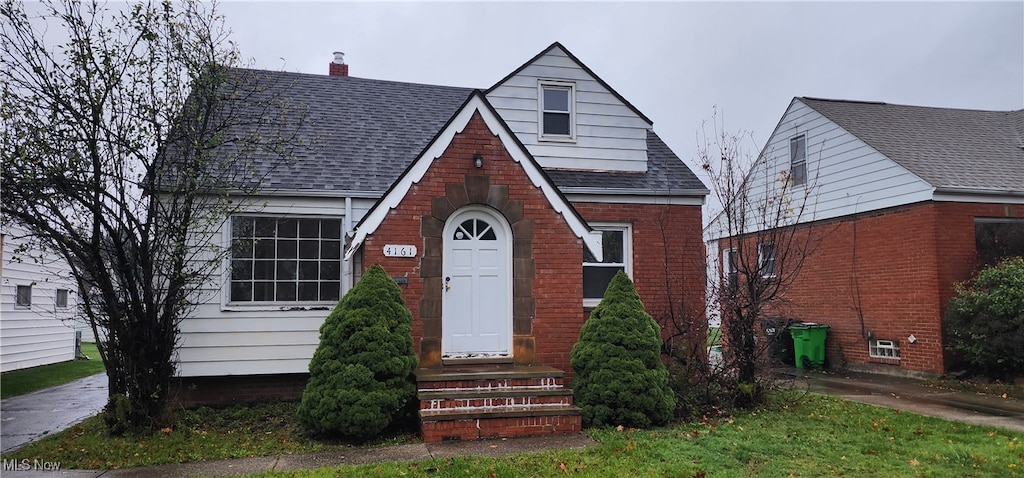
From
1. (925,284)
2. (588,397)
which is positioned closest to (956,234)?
(925,284)

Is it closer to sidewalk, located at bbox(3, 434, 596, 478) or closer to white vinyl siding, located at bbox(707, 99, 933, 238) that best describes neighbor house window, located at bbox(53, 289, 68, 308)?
sidewalk, located at bbox(3, 434, 596, 478)

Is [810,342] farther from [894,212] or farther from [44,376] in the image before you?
[44,376]

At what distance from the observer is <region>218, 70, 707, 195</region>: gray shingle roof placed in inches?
425

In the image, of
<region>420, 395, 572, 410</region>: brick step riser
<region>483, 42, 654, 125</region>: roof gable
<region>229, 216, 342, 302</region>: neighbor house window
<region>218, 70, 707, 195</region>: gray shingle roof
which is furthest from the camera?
<region>483, 42, 654, 125</region>: roof gable

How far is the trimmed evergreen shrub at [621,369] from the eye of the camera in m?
8.11

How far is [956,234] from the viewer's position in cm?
1294

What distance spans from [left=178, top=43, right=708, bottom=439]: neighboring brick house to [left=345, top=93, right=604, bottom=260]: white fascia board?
0.07 feet

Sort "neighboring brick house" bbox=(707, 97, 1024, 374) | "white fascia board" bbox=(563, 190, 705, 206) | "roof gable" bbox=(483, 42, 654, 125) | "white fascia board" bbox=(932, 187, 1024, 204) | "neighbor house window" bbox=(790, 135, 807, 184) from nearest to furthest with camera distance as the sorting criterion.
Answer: "white fascia board" bbox=(563, 190, 705, 206) < "roof gable" bbox=(483, 42, 654, 125) < "white fascia board" bbox=(932, 187, 1024, 204) < "neighboring brick house" bbox=(707, 97, 1024, 374) < "neighbor house window" bbox=(790, 135, 807, 184)

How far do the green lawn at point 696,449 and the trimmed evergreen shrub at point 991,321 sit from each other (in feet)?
12.8

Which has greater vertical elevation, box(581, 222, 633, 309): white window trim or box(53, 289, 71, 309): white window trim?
box(581, 222, 633, 309): white window trim

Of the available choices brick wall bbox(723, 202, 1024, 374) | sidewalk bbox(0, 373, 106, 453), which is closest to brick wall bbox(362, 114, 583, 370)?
sidewalk bbox(0, 373, 106, 453)

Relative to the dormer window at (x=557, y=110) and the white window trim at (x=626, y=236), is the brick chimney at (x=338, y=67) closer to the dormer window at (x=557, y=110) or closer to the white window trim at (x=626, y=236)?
the dormer window at (x=557, y=110)

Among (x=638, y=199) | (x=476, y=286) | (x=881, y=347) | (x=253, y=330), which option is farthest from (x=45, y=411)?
(x=881, y=347)

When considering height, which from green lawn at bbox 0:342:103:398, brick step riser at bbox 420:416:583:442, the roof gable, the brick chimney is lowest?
green lawn at bbox 0:342:103:398
